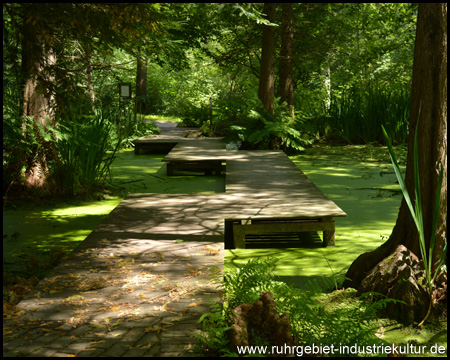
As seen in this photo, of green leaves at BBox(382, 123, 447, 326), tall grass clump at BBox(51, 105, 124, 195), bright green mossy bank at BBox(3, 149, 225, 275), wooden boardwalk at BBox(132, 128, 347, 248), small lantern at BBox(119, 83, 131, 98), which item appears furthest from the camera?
small lantern at BBox(119, 83, 131, 98)

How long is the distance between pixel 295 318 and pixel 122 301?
2.66ft

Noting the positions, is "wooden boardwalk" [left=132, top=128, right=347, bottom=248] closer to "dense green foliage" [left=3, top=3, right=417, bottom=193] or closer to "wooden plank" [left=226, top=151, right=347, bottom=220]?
"wooden plank" [left=226, top=151, right=347, bottom=220]

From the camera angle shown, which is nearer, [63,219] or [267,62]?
[63,219]

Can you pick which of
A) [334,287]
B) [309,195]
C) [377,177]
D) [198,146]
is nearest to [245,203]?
[309,195]

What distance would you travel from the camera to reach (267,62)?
10.3 m

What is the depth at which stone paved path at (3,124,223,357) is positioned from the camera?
7.47 feet

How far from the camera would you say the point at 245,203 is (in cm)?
490

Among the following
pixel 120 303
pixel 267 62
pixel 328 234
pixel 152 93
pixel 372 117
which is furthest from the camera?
pixel 152 93

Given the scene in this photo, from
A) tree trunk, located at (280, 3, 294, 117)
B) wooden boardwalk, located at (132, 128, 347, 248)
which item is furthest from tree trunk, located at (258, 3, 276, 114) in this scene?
wooden boardwalk, located at (132, 128, 347, 248)

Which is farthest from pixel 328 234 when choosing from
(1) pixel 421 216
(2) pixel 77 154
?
(2) pixel 77 154

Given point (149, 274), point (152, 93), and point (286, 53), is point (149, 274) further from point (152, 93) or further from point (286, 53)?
point (152, 93)

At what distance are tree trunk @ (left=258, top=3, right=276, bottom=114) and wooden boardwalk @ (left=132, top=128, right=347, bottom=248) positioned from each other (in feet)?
11.0

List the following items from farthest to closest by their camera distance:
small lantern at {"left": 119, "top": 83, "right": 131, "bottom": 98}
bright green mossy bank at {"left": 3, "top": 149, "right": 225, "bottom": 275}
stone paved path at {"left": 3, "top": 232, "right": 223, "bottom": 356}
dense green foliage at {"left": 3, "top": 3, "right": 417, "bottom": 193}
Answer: small lantern at {"left": 119, "top": 83, "right": 131, "bottom": 98} < bright green mossy bank at {"left": 3, "top": 149, "right": 225, "bottom": 275} < dense green foliage at {"left": 3, "top": 3, "right": 417, "bottom": 193} < stone paved path at {"left": 3, "top": 232, "right": 223, "bottom": 356}

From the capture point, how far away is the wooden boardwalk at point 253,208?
4312 mm
